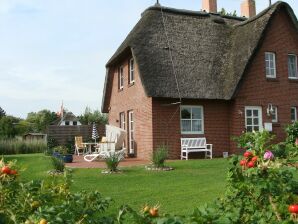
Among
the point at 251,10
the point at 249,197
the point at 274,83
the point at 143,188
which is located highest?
the point at 251,10

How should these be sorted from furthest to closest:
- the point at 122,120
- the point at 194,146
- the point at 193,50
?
the point at 122,120
the point at 193,50
the point at 194,146

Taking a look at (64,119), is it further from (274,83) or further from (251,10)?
(274,83)

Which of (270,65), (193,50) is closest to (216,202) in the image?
(193,50)

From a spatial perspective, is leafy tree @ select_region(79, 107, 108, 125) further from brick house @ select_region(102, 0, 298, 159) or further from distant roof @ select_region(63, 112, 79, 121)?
brick house @ select_region(102, 0, 298, 159)

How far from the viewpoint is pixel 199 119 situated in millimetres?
17688

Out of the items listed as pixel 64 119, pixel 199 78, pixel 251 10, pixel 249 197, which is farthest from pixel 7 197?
pixel 64 119

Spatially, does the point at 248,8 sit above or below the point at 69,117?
above

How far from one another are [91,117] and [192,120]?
37081 mm

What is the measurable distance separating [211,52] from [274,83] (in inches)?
128

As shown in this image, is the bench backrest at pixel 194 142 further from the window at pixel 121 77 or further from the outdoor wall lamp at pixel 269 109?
the window at pixel 121 77

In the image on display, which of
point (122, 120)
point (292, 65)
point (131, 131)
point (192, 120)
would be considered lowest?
point (131, 131)

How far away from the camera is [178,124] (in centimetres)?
1708

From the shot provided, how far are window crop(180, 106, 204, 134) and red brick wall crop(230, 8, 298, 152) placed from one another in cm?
144

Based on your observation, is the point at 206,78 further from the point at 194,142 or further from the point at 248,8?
the point at 248,8
